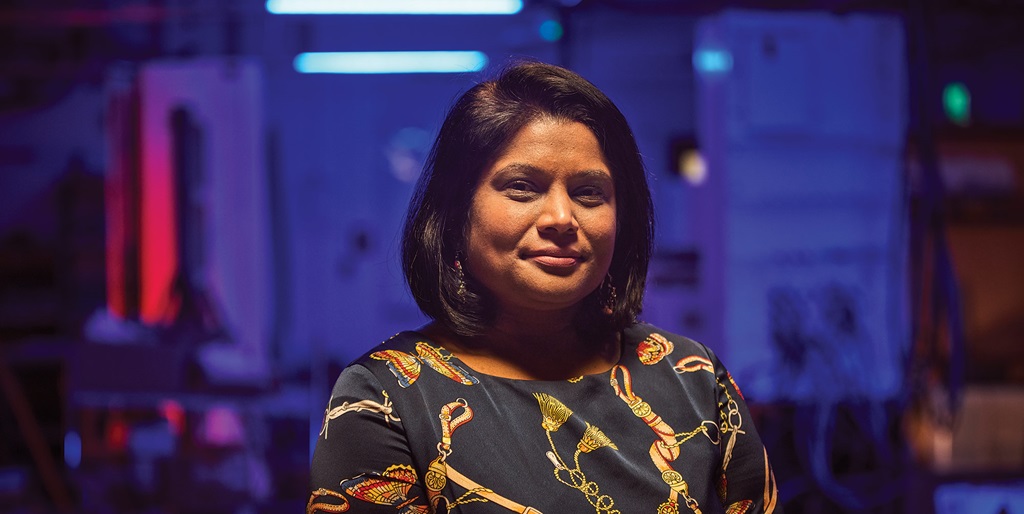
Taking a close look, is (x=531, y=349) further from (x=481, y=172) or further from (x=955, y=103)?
(x=955, y=103)

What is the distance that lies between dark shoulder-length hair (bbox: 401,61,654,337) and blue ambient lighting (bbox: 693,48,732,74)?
2310 mm

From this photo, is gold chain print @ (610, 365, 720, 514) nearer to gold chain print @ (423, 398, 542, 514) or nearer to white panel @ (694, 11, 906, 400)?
gold chain print @ (423, 398, 542, 514)

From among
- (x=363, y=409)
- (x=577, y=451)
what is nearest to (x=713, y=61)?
(x=577, y=451)

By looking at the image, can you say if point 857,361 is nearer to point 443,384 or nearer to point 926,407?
point 926,407

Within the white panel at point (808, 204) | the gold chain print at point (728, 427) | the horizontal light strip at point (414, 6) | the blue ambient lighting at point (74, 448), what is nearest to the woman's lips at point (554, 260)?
the gold chain print at point (728, 427)

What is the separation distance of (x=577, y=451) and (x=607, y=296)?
0.25 metres

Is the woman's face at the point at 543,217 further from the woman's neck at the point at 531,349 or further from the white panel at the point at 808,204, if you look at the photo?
the white panel at the point at 808,204

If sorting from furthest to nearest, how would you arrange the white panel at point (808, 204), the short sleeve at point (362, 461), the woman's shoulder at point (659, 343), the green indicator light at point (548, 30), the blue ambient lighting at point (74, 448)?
the green indicator light at point (548, 30) → the blue ambient lighting at point (74, 448) → the white panel at point (808, 204) → the woman's shoulder at point (659, 343) → the short sleeve at point (362, 461)

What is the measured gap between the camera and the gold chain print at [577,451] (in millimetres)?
951

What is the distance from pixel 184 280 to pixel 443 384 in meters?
3.17

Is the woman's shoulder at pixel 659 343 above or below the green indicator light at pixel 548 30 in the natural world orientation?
below

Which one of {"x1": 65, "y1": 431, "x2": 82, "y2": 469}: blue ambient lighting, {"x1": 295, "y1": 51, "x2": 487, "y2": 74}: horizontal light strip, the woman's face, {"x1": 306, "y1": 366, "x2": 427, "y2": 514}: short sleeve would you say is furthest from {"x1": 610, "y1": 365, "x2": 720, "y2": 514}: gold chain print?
{"x1": 295, "y1": 51, "x2": 487, "y2": 74}: horizontal light strip

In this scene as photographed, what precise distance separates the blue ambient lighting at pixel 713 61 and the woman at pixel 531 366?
7.59 ft

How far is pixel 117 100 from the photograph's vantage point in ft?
12.8
